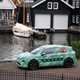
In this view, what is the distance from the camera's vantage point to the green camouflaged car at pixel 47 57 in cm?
2958

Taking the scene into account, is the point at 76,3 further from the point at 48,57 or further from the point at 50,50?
the point at 48,57

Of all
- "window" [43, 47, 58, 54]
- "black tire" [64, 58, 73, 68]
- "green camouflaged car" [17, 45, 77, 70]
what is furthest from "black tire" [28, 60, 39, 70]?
"black tire" [64, 58, 73, 68]

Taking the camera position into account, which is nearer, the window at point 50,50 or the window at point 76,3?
the window at point 50,50

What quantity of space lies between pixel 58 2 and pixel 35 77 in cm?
5064

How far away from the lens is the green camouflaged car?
29.6m

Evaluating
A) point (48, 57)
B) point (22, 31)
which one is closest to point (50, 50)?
point (48, 57)

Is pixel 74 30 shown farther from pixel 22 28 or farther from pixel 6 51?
pixel 6 51

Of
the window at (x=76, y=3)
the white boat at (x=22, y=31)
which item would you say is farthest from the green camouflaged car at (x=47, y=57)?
the window at (x=76, y=3)

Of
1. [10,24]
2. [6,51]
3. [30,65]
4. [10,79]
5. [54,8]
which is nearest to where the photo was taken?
[10,79]

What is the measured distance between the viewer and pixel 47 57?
98.5ft

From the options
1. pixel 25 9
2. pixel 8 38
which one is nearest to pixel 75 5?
pixel 25 9

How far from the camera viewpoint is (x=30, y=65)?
29672 millimetres

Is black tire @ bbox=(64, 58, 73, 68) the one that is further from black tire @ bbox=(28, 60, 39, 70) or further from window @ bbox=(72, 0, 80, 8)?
window @ bbox=(72, 0, 80, 8)

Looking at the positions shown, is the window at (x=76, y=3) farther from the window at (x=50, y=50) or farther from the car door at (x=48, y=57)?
the car door at (x=48, y=57)
